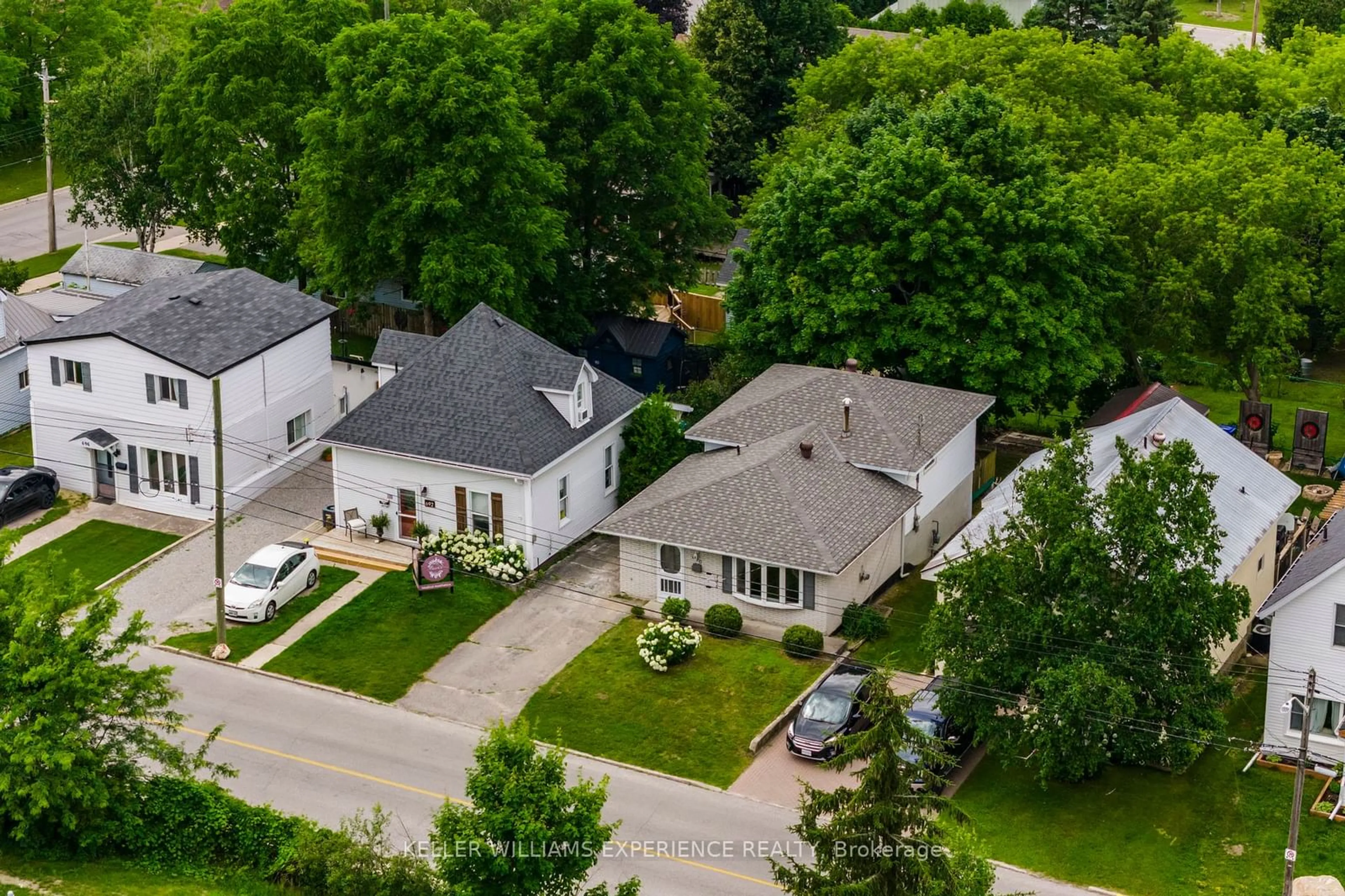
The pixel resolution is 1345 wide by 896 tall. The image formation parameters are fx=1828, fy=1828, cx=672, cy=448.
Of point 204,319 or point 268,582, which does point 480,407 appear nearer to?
point 268,582

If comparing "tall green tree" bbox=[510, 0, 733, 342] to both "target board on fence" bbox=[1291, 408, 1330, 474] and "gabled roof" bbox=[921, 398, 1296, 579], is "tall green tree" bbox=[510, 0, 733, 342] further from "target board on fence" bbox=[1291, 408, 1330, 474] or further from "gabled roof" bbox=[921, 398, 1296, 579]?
"target board on fence" bbox=[1291, 408, 1330, 474]

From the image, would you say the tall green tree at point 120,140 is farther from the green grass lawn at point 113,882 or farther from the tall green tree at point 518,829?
the tall green tree at point 518,829

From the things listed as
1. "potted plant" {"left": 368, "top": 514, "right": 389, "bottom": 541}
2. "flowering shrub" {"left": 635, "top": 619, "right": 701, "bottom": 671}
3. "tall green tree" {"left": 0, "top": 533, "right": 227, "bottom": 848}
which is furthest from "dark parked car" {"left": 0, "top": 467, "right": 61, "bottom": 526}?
"flowering shrub" {"left": 635, "top": 619, "right": 701, "bottom": 671}

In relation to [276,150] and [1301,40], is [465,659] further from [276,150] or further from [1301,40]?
[1301,40]

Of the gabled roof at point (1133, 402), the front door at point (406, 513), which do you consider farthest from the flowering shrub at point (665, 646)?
the gabled roof at point (1133, 402)

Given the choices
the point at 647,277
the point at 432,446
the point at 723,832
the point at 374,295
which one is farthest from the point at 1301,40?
the point at 723,832
